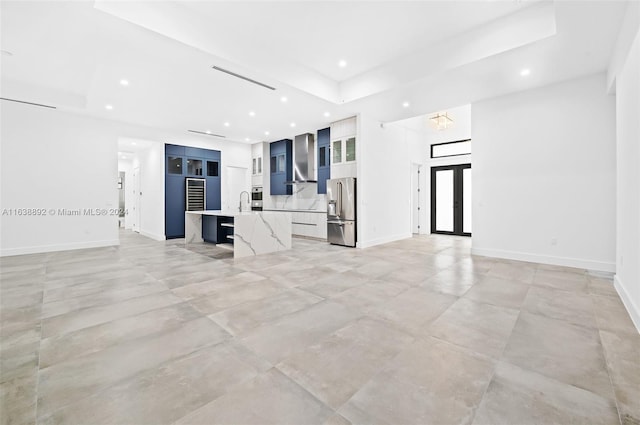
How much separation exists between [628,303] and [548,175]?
8.86 feet

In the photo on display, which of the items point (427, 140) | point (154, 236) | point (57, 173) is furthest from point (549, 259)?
point (57, 173)

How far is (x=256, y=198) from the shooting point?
10109 mm

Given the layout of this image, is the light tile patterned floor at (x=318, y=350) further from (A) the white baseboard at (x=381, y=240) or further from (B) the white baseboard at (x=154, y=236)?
(B) the white baseboard at (x=154, y=236)

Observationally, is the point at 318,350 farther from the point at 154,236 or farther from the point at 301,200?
the point at 154,236

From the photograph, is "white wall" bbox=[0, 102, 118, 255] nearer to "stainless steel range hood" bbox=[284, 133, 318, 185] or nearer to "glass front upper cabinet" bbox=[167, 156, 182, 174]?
"glass front upper cabinet" bbox=[167, 156, 182, 174]

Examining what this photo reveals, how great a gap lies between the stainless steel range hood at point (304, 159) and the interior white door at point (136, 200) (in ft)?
18.5

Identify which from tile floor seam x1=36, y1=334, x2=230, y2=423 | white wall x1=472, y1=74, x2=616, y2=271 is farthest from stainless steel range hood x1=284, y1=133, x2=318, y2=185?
tile floor seam x1=36, y1=334, x2=230, y2=423

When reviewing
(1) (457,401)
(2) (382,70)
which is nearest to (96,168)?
(2) (382,70)

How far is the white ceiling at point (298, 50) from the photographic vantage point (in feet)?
11.0

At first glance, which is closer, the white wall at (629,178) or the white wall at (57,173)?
the white wall at (629,178)

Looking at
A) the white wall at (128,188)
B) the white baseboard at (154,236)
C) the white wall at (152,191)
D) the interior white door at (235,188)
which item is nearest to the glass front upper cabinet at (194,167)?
the white wall at (152,191)

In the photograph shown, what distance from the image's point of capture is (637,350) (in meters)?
2.09

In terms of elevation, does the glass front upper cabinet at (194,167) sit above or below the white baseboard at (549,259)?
above

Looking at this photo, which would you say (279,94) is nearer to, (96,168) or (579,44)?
(579,44)
